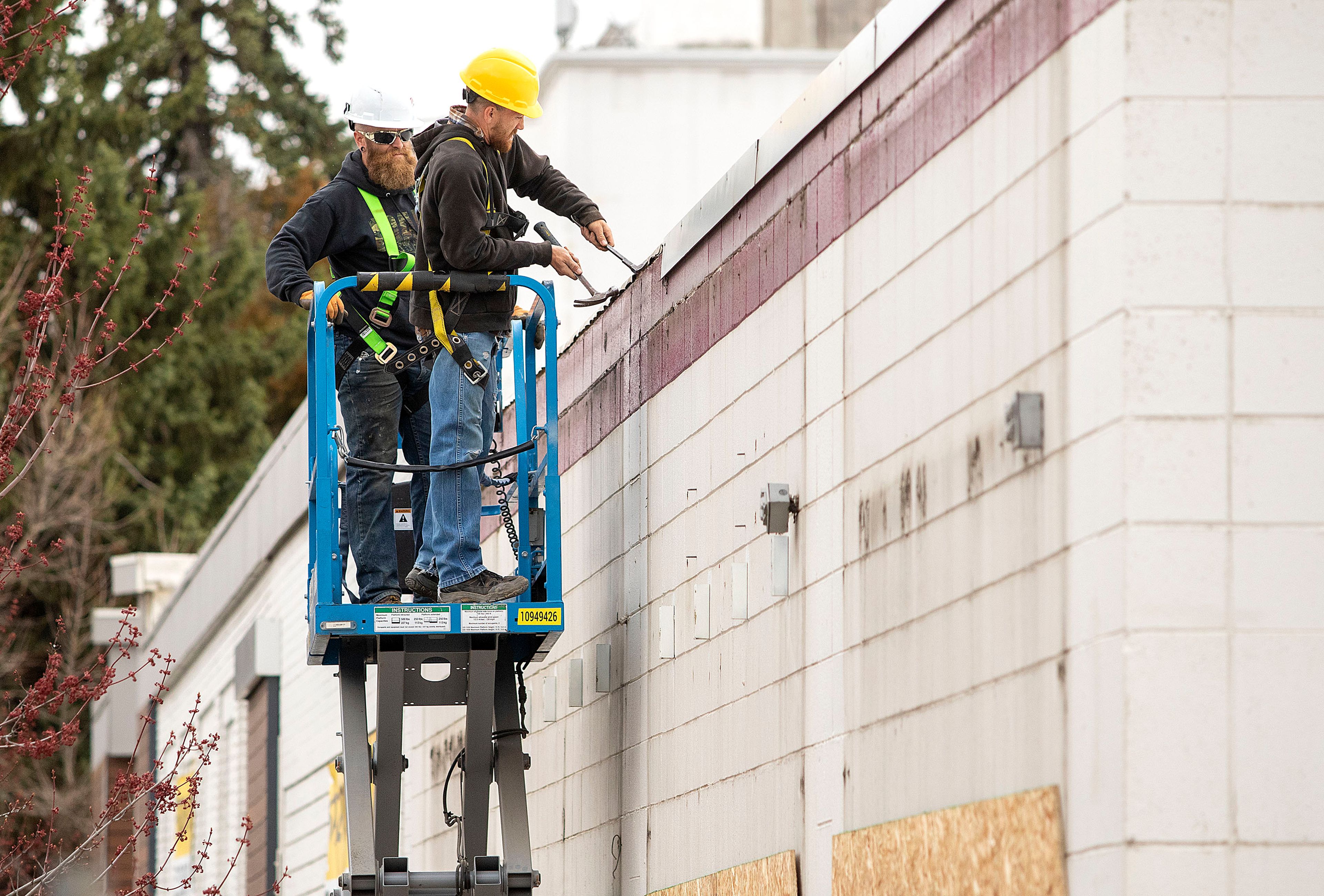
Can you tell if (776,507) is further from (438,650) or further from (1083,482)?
(1083,482)

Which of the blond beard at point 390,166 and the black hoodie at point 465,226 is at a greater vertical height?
the blond beard at point 390,166

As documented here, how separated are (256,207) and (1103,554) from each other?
4582cm

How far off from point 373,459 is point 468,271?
109 cm

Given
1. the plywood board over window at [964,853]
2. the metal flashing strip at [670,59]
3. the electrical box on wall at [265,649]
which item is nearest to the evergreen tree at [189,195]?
the metal flashing strip at [670,59]

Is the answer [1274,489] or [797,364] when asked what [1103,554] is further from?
[797,364]

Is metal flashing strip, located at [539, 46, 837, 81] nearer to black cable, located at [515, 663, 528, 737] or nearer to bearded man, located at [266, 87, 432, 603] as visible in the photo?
bearded man, located at [266, 87, 432, 603]

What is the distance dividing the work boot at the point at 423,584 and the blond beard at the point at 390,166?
6.30ft

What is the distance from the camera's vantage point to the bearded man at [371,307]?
31.8 feet

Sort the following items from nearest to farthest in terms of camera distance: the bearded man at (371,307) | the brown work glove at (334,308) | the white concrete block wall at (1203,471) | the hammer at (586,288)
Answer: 1. the white concrete block wall at (1203,471)
2. the brown work glove at (334,308)
3. the hammer at (586,288)
4. the bearded man at (371,307)

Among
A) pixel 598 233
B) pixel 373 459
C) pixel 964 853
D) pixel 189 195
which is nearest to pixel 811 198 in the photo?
pixel 598 233

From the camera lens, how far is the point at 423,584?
30.4 feet

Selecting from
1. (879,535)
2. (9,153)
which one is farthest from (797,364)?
(9,153)

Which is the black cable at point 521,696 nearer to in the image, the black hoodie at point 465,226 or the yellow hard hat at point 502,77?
the black hoodie at point 465,226

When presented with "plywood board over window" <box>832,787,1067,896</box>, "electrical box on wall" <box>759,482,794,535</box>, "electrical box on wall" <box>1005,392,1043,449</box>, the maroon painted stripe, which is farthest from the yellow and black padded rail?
"electrical box on wall" <box>1005,392,1043,449</box>
